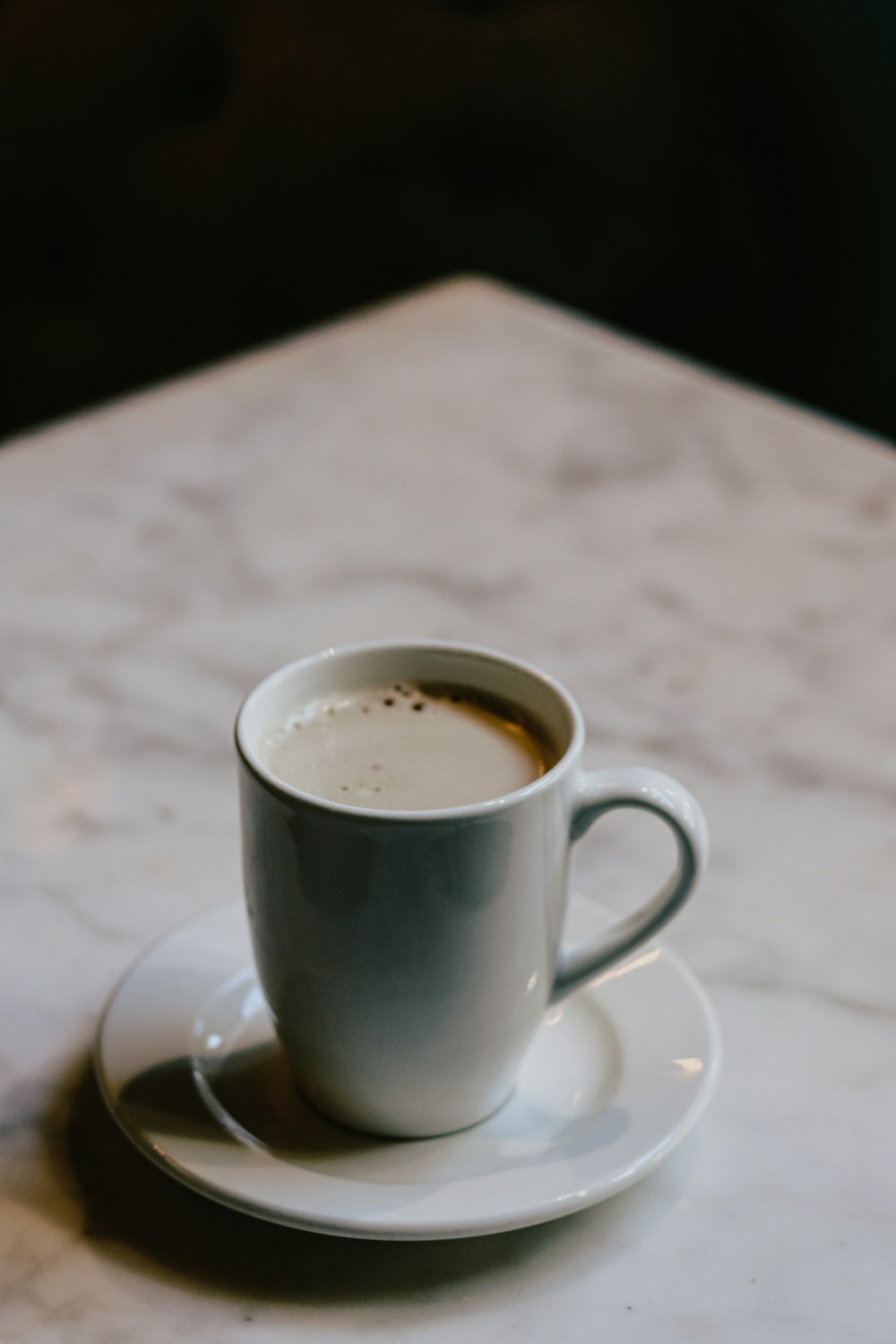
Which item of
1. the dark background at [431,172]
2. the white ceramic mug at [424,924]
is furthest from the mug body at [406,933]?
the dark background at [431,172]

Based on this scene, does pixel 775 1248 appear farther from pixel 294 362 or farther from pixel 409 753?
pixel 294 362

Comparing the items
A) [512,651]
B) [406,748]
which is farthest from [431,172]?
[406,748]

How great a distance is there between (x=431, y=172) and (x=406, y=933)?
3.91ft

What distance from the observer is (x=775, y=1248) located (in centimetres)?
38

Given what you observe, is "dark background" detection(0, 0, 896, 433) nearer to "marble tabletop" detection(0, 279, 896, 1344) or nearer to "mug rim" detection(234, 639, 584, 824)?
"marble tabletop" detection(0, 279, 896, 1344)

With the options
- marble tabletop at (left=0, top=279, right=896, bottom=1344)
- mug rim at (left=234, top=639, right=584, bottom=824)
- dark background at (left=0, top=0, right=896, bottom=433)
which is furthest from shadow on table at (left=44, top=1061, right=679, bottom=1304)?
dark background at (left=0, top=0, right=896, bottom=433)

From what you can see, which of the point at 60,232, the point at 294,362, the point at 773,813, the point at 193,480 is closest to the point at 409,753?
the point at 773,813

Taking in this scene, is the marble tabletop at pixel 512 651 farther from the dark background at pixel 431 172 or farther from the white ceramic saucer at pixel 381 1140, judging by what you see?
the dark background at pixel 431 172

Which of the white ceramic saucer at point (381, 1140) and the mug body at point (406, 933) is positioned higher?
the mug body at point (406, 933)

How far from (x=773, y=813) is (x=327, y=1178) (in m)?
0.26

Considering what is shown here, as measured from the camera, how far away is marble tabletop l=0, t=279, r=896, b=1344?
0.37 m

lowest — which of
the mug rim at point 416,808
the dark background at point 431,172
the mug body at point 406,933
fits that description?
the dark background at point 431,172

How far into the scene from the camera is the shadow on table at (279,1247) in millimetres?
367

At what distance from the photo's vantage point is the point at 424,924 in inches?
14.7
